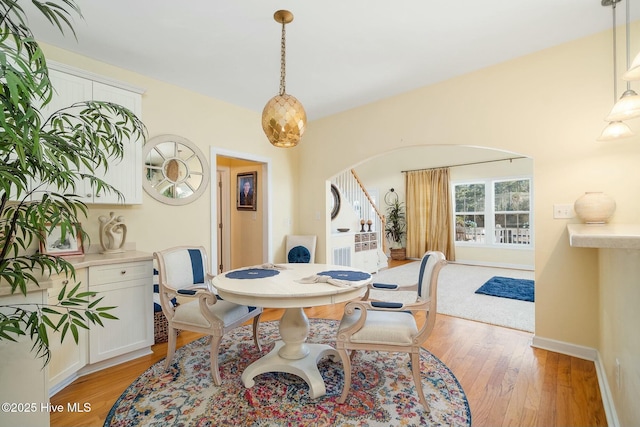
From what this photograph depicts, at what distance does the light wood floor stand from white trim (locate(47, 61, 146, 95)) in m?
2.41

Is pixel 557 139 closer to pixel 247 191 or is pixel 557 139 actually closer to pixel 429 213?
pixel 247 191

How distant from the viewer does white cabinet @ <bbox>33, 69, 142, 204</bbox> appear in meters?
2.40

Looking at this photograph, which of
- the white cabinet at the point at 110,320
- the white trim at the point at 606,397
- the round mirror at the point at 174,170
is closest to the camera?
the white trim at the point at 606,397

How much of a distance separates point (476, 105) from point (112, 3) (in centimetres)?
315

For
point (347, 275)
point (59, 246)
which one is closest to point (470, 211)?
point (347, 275)

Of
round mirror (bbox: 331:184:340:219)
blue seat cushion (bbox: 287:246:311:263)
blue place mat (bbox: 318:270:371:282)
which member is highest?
round mirror (bbox: 331:184:340:219)

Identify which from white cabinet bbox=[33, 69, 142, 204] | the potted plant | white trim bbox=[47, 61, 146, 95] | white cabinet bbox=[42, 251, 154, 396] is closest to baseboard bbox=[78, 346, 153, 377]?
white cabinet bbox=[42, 251, 154, 396]

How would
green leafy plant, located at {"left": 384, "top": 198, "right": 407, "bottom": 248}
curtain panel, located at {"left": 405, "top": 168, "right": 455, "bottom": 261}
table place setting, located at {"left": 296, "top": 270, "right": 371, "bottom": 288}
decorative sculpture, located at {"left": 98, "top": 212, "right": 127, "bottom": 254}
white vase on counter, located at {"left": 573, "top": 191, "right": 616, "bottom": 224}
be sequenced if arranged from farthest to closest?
green leafy plant, located at {"left": 384, "top": 198, "right": 407, "bottom": 248}, curtain panel, located at {"left": 405, "top": 168, "right": 455, "bottom": 261}, decorative sculpture, located at {"left": 98, "top": 212, "right": 127, "bottom": 254}, white vase on counter, located at {"left": 573, "top": 191, "right": 616, "bottom": 224}, table place setting, located at {"left": 296, "top": 270, "right": 371, "bottom": 288}

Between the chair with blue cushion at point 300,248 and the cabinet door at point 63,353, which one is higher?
the chair with blue cushion at point 300,248

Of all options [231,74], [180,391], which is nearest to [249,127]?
[231,74]

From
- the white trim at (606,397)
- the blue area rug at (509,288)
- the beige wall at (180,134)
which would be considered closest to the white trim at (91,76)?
the beige wall at (180,134)

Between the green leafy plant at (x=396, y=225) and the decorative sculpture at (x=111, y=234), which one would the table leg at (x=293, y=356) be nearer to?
the decorative sculpture at (x=111, y=234)

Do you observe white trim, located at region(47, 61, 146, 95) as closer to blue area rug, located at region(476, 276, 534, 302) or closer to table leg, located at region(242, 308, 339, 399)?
table leg, located at region(242, 308, 339, 399)

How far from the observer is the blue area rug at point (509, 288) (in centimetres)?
428
